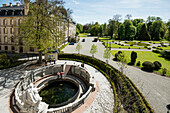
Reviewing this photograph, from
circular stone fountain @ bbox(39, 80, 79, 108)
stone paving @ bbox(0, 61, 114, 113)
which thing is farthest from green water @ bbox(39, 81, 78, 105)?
stone paving @ bbox(0, 61, 114, 113)

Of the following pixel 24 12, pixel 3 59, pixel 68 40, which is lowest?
pixel 3 59

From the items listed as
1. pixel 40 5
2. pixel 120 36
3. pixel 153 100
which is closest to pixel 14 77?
pixel 40 5

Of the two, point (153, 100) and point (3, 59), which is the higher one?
point (3, 59)

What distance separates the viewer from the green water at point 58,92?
13092mm

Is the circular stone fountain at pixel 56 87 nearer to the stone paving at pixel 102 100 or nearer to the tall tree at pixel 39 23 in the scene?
the stone paving at pixel 102 100

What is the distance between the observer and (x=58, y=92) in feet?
48.5

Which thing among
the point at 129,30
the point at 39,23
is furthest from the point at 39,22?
the point at 129,30

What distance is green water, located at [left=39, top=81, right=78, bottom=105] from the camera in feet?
43.0

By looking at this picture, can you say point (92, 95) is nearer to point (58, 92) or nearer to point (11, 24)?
point (58, 92)

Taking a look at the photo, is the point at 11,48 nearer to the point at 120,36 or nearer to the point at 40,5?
the point at 40,5

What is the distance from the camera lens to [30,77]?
14977mm

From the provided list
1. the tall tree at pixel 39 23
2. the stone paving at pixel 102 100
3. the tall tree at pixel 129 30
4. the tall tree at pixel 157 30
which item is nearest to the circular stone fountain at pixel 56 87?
the stone paving at pixel 102 100

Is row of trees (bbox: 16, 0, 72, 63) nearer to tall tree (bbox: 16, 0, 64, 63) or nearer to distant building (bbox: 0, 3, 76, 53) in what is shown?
tall tree (bbox: 16, 0, 64, 63)

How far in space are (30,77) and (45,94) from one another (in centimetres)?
353
